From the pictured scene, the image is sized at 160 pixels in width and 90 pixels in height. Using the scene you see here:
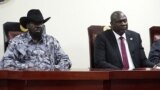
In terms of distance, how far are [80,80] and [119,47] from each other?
1459mm

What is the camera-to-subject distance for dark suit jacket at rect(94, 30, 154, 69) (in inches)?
120

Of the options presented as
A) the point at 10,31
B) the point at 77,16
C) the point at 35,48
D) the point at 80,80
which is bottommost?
the point at 80,80

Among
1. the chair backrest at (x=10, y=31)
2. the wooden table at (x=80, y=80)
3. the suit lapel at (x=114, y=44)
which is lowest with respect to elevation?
the wooden table at (x=80, y=80)

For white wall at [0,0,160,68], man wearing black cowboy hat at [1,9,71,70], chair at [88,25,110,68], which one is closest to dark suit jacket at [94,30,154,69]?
chair at [88,25,110,68]

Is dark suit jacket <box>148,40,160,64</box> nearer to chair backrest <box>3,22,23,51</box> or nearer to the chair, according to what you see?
the chair

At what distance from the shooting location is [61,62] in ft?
9.64

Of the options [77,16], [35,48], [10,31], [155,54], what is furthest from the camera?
[77,16]

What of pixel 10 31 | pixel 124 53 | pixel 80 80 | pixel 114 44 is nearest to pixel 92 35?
pixel 114 44

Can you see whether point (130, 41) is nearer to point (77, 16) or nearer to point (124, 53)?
point (124, 53)

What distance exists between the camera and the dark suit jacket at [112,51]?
10.0ft

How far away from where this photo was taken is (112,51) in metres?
3.12

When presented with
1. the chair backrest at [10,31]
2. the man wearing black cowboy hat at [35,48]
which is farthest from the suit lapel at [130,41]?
the chair backrest at [10,31]

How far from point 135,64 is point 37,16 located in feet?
3.55

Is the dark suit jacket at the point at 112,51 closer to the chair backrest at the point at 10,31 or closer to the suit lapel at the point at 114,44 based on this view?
the suit lapel at the point at 114,44
